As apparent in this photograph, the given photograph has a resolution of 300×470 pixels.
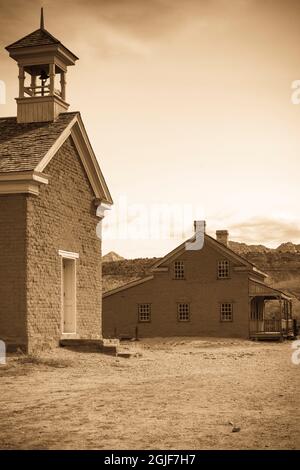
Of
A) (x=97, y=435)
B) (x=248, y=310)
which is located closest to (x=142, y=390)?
(x=97, y=435)

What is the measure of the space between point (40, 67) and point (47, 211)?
19.4 ft

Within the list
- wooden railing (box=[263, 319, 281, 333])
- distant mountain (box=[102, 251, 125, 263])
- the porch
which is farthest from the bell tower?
distant mountain (box=[102, 251, 125, 263])

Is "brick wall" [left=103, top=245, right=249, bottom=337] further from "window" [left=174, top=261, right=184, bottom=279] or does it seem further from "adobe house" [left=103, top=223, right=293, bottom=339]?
"window" [left=174, top=261, right=184, bottom=279]

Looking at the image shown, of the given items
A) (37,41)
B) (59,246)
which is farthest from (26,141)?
(37,41)

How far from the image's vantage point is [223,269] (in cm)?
4256

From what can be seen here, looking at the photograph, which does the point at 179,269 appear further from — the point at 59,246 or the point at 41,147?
the point at 41,147

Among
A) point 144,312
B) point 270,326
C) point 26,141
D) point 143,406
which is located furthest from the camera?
point 270,326

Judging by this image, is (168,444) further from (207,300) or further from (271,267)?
(271,267)

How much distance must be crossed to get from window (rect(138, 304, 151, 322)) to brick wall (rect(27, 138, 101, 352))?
65.9 ft

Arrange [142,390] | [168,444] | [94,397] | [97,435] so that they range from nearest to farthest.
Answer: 1. [168,444]
2. [97,435]
3. [94,397]
4. [142,390]

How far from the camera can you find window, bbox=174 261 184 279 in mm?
43438
